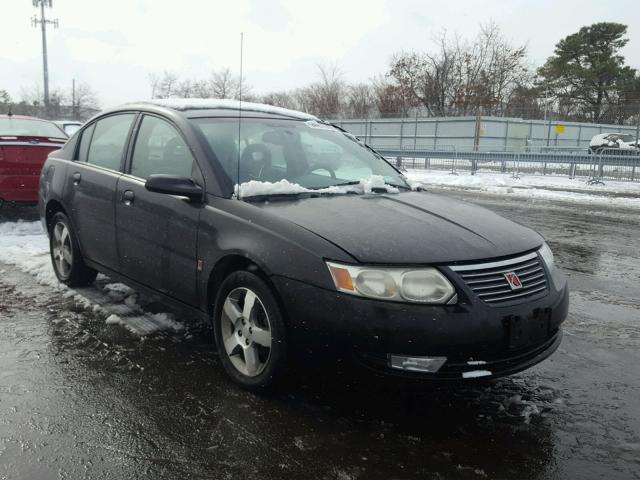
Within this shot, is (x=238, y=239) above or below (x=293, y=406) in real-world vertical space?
above

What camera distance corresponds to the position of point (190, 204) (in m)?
3.48

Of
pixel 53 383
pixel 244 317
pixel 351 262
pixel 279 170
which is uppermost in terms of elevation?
pixel 279 170

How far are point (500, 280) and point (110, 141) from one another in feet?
10.5

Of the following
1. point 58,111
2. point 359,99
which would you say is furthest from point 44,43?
point 359,99

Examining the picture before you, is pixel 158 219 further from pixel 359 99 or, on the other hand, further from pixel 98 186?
pixel 359 99

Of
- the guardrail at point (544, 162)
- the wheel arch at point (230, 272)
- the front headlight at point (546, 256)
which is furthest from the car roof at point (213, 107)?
the guardrail at point (544, 162)

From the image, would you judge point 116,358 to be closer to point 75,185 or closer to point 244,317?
point 244,317

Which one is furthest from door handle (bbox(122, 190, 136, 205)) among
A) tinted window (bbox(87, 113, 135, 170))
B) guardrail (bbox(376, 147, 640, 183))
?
guardrail (bbox(376, 147, 640, 183))

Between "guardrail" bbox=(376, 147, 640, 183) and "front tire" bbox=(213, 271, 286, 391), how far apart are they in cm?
1749

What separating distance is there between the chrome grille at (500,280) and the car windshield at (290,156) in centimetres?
115

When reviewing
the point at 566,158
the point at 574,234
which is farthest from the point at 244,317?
the point at 566,158

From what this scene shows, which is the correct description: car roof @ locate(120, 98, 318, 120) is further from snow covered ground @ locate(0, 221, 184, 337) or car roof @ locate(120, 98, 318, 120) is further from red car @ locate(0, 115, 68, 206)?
red car @ locate(0, 115, 68, 206)

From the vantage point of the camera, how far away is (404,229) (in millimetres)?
2984

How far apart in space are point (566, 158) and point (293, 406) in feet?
61.8
